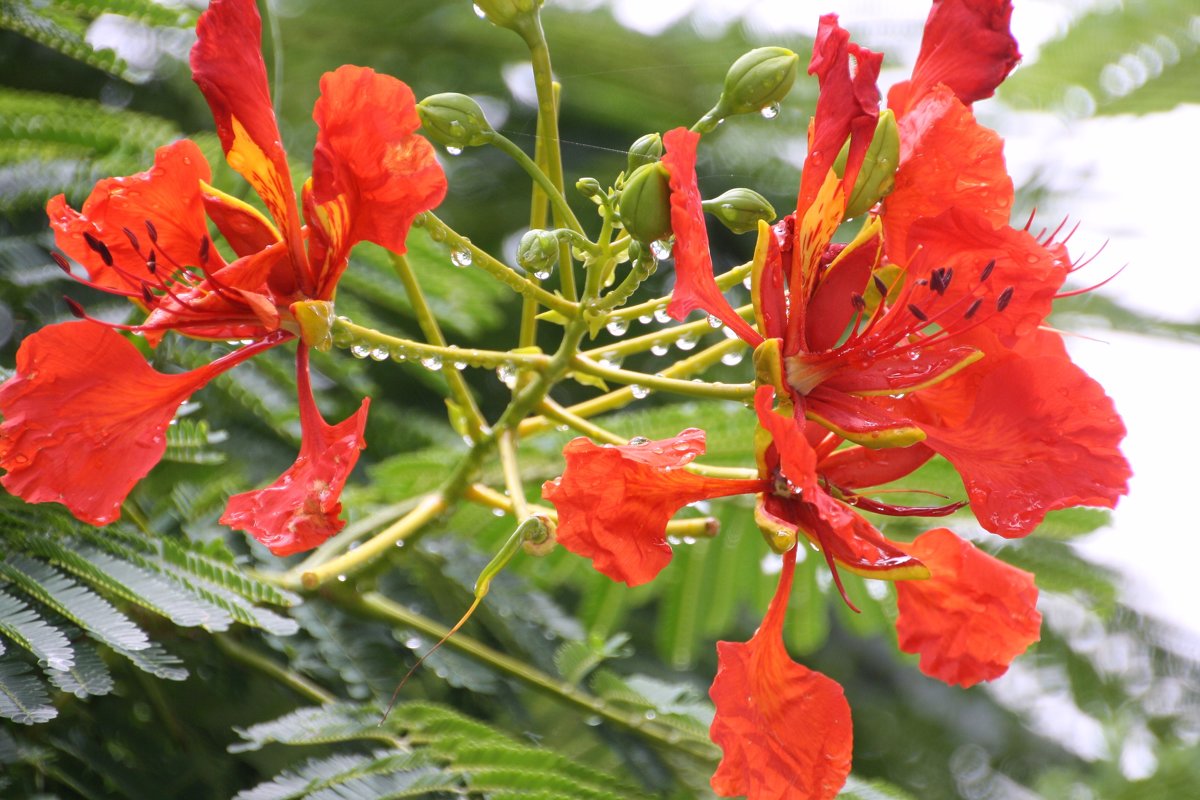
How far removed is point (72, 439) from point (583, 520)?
629mm

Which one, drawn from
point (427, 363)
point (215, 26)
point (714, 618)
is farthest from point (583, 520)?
point (714, 618)

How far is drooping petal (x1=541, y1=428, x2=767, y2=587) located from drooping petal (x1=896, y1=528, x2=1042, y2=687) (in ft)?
1.41

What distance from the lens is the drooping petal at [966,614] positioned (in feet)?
5.34

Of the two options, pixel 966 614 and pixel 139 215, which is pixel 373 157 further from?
pixel 966 614

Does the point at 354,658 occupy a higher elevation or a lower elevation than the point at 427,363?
lower

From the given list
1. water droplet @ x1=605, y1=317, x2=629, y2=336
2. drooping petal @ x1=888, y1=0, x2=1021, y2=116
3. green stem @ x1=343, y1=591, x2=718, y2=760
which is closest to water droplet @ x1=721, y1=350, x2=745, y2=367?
water droplet @ x1=605, y1=317, x2=629, y2=336

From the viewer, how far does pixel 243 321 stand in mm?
1531

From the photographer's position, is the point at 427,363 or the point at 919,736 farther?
the point at 919,736

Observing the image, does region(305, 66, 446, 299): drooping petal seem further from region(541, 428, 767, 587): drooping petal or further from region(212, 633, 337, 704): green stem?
region(212, 633, 337, 704): green stem

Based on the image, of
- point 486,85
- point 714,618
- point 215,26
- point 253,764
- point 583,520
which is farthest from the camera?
point 486,85

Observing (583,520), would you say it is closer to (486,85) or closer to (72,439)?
(72,439)

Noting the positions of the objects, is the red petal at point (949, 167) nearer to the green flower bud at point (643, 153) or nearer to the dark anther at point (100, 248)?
the green flower bud at point (643, 153)

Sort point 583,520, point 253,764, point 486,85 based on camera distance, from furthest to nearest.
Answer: point 486,85
point 253,764
point 583,520

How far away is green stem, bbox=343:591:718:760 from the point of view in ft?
6.55
